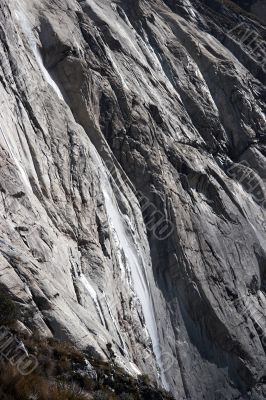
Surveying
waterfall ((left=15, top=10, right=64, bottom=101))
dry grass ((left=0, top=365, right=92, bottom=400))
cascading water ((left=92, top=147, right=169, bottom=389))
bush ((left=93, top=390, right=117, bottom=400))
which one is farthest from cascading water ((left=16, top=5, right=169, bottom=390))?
dry grass ((left=0, top=365, right=92, bottom=400))

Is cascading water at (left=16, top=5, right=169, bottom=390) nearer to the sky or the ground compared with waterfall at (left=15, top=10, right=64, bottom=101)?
nearer to the ground

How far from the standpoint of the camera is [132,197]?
3020 cm

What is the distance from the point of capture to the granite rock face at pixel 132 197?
19.0 meters

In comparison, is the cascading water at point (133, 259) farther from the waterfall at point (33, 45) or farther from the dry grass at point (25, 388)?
the dry grass at point (25, 388)

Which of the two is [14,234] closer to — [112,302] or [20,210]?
[20,210]

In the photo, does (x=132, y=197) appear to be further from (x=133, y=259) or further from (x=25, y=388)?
(x=25, y=388)

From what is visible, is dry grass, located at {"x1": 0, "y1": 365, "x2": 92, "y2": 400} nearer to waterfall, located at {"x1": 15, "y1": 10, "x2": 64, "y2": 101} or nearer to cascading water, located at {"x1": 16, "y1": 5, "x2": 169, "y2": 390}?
cascading water, located at {"x1": 16, "y1": 5, "x2": 169, "y2": 390}

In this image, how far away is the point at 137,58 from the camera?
41.0 metres

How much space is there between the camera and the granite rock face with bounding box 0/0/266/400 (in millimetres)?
18969

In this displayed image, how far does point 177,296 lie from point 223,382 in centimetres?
480

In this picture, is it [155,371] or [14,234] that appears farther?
[155,371]

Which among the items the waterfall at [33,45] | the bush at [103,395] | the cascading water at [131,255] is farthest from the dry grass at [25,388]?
the waterfall at [33,45]

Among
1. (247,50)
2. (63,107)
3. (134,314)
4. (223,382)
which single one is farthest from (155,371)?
(247,50)

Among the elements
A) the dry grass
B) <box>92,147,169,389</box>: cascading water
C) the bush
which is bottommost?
<box>92,147,169,389</box>: cascading water
